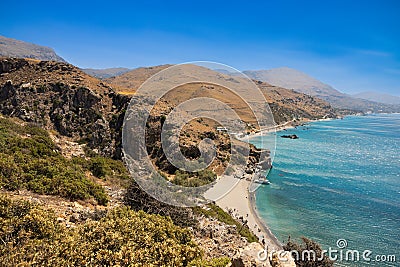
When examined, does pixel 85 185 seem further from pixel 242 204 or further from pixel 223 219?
pixel 242 204

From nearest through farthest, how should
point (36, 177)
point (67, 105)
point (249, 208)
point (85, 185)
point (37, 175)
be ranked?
1. point (36, 177)
2. point (37, 175)
3. point (85, 185)
4. point (249, 208)
5. point (67, 105)

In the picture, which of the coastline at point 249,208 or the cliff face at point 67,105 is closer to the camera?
the coastline at point 249,208

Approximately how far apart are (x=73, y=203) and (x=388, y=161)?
55.9 m

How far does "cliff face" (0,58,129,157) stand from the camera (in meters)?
25.2

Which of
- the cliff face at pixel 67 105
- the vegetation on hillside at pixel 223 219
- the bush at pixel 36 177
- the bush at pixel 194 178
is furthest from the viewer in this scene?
the cliff face at pixel 67 105

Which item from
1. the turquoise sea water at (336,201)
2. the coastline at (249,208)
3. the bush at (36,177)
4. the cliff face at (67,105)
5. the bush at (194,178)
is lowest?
the coastline at (249,208)

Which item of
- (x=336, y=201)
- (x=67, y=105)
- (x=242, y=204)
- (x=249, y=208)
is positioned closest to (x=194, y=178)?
(x=242, y=204)

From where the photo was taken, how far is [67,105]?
27266 mm

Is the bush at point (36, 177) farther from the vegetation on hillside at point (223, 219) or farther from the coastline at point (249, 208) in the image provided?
the coastline at point (249, 208)

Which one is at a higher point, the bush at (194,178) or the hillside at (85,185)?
the hillside at (85,185)

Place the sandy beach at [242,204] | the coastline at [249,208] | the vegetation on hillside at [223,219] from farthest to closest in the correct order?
the sandy beach at [242,204], the coastline at [249,208], the vegetation on hillside at [223,219]

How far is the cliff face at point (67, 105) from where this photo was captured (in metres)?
25.2

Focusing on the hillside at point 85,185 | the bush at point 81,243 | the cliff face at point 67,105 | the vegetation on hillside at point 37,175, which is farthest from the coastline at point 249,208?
the cliff face at point 67,105

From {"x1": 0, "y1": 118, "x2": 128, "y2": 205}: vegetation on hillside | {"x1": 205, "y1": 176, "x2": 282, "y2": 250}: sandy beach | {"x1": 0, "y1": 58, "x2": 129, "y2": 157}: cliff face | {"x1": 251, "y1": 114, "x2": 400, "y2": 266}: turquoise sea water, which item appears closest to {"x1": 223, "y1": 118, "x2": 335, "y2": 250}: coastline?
{"x1": 205, "y1": 176, "x2": 282, "y2": 250}: sandy beach
